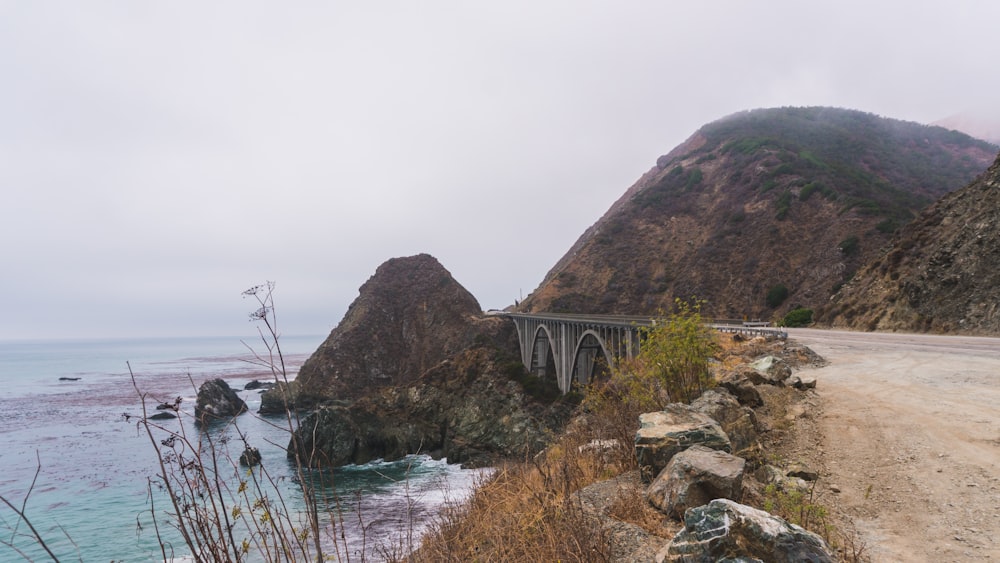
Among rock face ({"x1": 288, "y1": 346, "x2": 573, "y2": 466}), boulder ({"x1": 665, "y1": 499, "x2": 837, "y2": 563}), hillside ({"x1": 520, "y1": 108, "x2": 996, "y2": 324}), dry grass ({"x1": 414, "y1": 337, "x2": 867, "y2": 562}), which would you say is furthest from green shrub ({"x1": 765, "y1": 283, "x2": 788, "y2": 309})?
boulder ({"x1": 665, "y1": 499, "x2": 837, "y2": 563})

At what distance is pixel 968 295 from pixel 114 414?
78.3m

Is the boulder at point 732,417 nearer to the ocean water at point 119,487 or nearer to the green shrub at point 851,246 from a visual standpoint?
the ocean water at point 119,487

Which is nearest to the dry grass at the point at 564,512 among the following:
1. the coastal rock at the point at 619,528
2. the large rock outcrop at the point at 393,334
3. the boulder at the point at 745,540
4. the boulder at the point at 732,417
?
the coastal rock at the point at 619,528

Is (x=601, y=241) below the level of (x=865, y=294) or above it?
above

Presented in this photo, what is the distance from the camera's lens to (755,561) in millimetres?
3168

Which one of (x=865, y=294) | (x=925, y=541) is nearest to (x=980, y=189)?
(x=865, y=294)

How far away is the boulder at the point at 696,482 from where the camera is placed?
4.73m

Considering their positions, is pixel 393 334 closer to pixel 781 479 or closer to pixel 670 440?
pixel 670 440

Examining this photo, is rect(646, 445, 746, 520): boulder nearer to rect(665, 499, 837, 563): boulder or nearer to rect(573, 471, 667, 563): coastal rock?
rect(573, 471, 667, 563): coastal rock

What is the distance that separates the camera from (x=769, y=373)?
963 centimetres

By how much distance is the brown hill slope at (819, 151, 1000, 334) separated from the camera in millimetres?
20594

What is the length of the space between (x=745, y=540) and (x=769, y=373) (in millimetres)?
7421

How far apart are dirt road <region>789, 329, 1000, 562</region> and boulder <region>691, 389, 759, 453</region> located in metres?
0.74

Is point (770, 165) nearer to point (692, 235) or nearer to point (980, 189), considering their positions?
point (692, 235)
